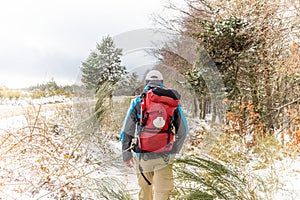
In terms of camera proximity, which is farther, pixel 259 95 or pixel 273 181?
pixel 259 95

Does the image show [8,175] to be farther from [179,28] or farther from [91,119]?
[179,28]

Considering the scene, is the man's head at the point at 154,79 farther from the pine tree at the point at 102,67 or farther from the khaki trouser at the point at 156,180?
the pine tree at the point at 102,67

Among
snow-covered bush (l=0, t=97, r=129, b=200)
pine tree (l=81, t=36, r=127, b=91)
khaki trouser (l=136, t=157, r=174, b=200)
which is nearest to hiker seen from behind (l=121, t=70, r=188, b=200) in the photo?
khaki trouser (l=136, t=157, r=174, b=200)

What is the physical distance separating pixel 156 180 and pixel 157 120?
462mm

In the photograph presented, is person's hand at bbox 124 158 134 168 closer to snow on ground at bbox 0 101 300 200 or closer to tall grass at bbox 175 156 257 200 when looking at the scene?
snow on ground at bbox 0 101 300 200

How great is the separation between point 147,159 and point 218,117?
14.8ft

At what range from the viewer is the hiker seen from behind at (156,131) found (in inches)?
80.2

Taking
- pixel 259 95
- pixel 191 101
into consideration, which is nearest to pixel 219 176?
pixel 191 101

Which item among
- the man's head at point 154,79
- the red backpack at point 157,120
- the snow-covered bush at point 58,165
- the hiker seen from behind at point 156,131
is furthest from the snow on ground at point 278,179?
the man's head at point 154,79

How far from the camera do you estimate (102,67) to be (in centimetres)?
406

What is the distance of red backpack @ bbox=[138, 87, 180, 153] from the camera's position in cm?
203

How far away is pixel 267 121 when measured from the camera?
6176mm

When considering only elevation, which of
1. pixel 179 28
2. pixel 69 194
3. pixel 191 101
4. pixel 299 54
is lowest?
pixel 69 194

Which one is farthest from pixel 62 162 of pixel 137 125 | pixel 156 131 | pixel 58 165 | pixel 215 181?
pixel 215 181
